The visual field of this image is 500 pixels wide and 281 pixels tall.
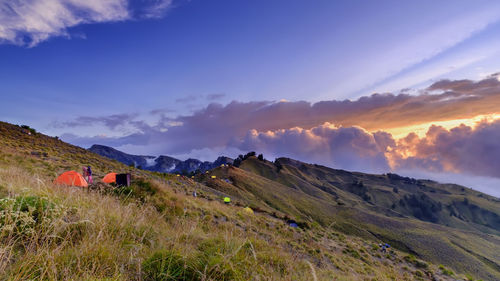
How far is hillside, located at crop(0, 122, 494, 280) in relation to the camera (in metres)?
2.82

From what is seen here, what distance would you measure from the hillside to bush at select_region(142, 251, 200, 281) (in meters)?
0.02

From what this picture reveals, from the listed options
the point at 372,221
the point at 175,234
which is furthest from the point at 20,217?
the point at 372,221

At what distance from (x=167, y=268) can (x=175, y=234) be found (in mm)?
1410

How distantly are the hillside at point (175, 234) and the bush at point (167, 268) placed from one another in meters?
0.02

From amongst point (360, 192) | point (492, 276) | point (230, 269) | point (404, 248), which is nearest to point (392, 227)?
point (404, 248)

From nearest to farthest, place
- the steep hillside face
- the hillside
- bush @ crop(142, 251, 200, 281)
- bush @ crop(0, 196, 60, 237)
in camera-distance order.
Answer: bush @ crop(0, 196, 60, 237) → the hillside → bush @ crop(142, 251, 200, 281) → the steep hillside face

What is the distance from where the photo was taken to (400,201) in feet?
511

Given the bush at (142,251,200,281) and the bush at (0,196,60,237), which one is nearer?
the bush at (0,196,60,237)

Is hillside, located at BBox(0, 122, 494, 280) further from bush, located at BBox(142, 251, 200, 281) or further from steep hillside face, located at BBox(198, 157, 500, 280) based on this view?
steep hillside face, located at BBox(198, 157, 500, 280)

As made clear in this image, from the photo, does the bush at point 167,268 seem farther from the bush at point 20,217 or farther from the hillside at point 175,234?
the bush at point 20,217

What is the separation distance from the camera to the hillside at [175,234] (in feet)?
9.26

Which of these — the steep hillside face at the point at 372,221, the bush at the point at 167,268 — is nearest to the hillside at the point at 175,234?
the bush at the point at 167,268

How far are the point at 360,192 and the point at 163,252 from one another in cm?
18751

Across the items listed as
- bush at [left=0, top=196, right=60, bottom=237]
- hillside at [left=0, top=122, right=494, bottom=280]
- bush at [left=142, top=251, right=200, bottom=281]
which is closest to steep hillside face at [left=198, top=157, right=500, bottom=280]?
hillside at [left=0, top=122, right=494, bottom=280]
